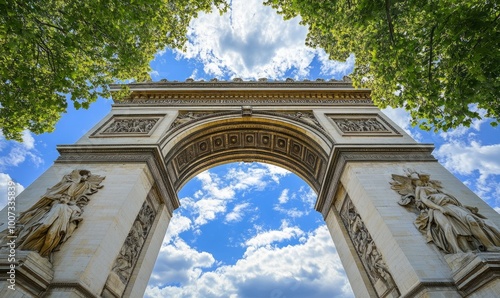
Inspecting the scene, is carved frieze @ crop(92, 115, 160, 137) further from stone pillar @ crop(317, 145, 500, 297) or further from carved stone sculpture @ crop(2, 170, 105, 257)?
stone pillar @ crop(317, 145, 500, 297)

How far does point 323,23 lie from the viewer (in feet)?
25.0

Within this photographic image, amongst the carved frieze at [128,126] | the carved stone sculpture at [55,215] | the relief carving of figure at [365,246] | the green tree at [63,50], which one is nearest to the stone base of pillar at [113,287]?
the carved stone sculpture at [55,215]

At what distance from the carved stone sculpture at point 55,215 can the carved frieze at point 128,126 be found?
2.97 meters

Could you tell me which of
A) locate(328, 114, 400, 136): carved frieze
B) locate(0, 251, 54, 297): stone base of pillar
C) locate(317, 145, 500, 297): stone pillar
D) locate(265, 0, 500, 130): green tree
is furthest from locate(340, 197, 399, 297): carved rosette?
locate(0, 251, 54, 297): stone base of pillar

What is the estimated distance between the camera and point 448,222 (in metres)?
6.27

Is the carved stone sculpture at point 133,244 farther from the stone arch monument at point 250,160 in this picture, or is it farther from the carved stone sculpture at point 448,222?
the carved stone sculpture at point 448,222

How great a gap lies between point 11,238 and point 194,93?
30.4 feet

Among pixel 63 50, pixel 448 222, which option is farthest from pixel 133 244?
pixel 448 222

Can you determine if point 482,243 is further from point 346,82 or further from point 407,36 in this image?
point 346,82

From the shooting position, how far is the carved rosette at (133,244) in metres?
7.52

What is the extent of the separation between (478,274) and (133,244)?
8.95m

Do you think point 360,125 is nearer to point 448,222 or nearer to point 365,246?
point 365,246

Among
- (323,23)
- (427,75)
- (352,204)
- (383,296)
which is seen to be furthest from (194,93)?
(383,296)

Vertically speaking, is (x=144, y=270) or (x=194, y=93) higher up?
(x=194, y=93)
